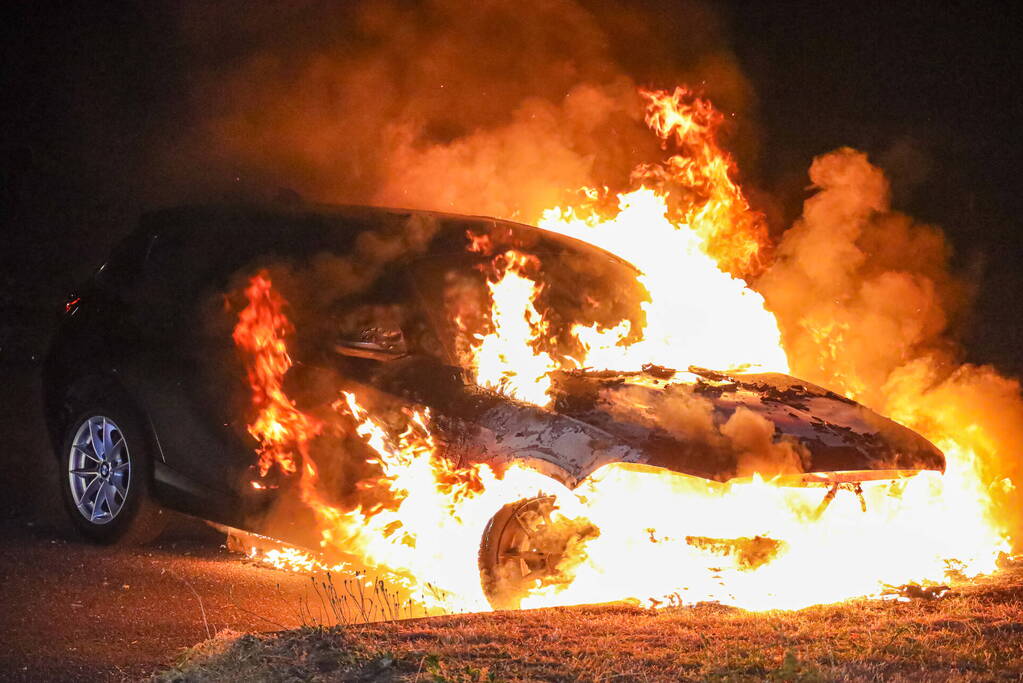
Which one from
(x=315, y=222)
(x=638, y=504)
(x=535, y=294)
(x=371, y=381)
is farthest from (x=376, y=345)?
(x=638, y=504)

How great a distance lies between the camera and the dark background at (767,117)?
13359 mm

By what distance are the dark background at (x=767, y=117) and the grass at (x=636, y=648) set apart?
8.40 meters

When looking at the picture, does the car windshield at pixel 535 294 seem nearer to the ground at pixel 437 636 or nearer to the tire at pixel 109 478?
the ground at pixel 437 636

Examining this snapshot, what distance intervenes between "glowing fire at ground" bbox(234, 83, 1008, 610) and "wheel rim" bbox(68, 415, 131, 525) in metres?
1.13

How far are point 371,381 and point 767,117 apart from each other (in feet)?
31.6

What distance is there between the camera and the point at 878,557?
6.41 meters

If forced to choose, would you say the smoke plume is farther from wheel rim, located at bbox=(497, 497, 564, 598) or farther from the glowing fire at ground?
wheel rim, located at bbox=(497, 497, 564, 598)

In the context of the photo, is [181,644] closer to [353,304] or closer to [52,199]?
[353,304]

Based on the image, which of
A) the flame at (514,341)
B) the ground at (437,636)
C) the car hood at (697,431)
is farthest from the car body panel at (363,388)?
the ground at (437,636)

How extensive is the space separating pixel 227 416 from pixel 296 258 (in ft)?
3.27

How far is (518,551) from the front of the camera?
5.82 meters

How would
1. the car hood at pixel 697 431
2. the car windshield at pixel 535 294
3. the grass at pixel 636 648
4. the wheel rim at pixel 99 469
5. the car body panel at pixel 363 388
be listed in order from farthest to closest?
the wheel rim at pixel 99 469 → the car windshield at pixel 535 294 → the car body panel at pixel 363 388 → the car hood at pixel 697 431 → the grass at pixel 636 648

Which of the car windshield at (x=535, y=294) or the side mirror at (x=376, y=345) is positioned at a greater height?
the car windshield at (x=535, y=294)

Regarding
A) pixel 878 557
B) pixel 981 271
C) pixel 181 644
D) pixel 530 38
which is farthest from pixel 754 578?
pixel 981 271
